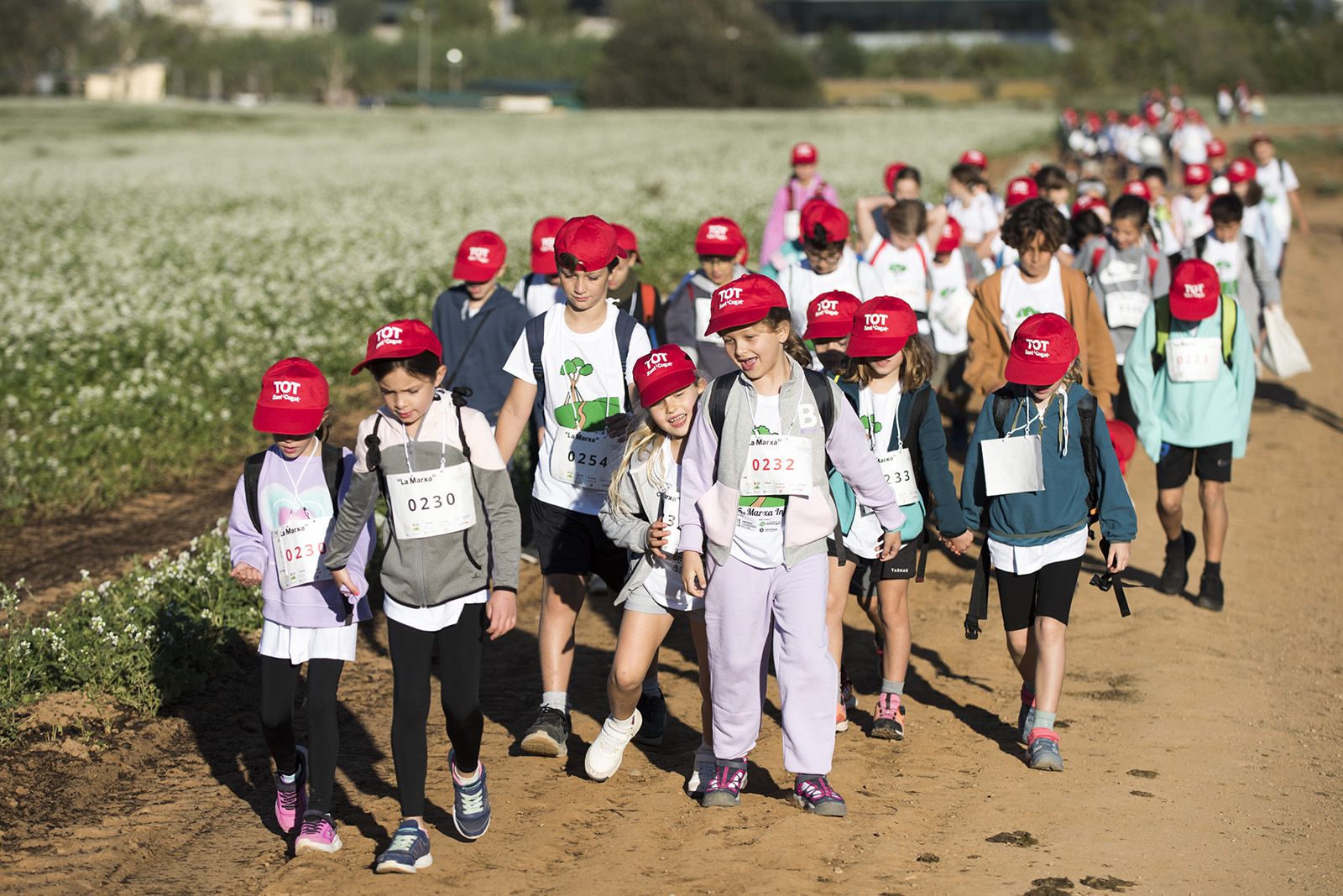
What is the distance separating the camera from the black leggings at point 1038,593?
20.4 feet

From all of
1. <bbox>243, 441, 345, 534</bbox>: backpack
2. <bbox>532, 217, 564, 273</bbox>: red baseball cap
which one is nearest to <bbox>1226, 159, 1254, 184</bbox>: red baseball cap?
<bbox>532, 217, 564, 273</bbox>: red baseball cap

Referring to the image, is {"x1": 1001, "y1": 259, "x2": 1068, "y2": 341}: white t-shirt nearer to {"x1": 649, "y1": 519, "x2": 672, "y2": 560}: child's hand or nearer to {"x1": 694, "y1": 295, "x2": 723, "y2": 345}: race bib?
{"x1": 694, "y1": 295, "x2": 723, "y2": 345}: race bib

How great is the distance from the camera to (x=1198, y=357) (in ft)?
26.8

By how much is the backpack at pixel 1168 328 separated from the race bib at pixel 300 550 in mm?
4994

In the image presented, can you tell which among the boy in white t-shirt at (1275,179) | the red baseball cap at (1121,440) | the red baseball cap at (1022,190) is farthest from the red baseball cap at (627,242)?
the boy in white t-shirt at (1275,179)

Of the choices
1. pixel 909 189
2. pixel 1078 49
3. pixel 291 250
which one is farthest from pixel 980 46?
pixel 909 189

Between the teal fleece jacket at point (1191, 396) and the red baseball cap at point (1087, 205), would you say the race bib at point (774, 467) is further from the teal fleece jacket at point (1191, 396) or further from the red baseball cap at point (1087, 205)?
the red baseball cap at point (1087, 205)

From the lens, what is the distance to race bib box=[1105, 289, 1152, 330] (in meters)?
9.84

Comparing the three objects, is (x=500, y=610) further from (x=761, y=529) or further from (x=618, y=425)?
(x=618, y=425)

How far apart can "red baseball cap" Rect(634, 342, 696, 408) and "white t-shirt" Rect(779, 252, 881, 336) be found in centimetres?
280

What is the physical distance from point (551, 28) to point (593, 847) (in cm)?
13202

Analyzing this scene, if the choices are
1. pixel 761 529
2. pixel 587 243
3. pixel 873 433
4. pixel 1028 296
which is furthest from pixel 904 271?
pixel 761 529

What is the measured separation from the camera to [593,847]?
5430mm

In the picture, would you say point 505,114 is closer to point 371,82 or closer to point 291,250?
point 371,82
